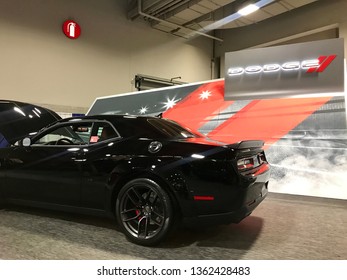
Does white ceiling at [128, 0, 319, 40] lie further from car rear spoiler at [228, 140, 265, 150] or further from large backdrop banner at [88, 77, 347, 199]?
car rear spoiler at [228, 140, 265, 150]

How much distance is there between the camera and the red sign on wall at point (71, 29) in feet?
29.9

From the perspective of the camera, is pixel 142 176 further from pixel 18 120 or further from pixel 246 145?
pixel 18 120

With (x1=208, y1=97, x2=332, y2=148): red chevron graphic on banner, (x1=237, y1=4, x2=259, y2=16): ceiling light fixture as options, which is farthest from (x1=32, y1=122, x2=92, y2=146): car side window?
(x1=237, y1=4, x2=259, y2=16): ceiling light fixture

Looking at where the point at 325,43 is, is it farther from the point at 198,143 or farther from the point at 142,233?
the point at 142,233

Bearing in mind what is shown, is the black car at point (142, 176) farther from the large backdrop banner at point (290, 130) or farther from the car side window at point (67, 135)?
the large backdrop banner at point (290, 130)

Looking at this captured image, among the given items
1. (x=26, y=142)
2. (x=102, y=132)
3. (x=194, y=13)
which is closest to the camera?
Result: (x=102, y=132)

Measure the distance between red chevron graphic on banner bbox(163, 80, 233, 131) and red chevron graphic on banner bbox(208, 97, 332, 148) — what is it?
0.38 meters

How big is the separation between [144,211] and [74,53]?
8.06m

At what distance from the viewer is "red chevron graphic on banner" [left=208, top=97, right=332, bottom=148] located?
4875 millimetres

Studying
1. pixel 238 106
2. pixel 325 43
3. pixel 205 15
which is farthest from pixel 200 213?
pixel 205 15

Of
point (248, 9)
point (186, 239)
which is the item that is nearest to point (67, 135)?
point (186, 239)

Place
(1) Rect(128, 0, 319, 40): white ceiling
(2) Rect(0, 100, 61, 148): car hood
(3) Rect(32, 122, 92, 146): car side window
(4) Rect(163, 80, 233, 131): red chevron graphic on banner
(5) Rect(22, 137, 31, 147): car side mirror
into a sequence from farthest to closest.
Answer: (1) Rect(128, 0, 319, 40): white ceiling, (4) Rect(163, 80, 233, 131): red chevron graphic on banner, (2) Rect(0, 100, 61, 148): car hood, (3) Rect(32, 122, 92, 146): car side window, (5) Rect(22, 137, 31, 147): car side mirror

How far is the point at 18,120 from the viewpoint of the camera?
14.8 feet

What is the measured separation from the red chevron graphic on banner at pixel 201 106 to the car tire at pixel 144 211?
3.34 meters
